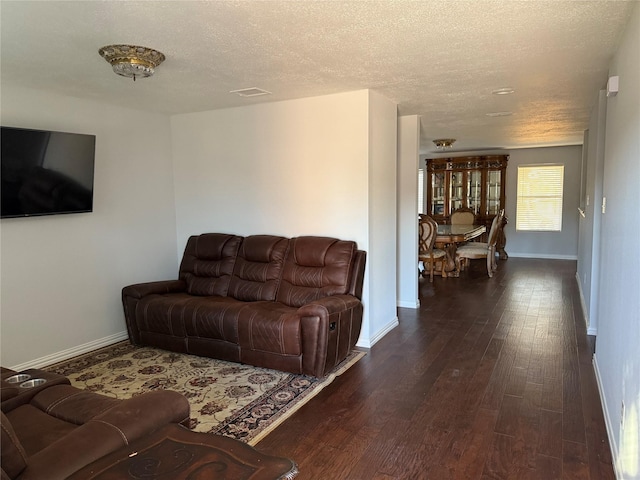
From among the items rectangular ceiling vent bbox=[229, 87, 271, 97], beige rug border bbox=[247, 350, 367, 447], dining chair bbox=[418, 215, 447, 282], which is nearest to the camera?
beige rug border bbox=[247, 350, 367, 447]

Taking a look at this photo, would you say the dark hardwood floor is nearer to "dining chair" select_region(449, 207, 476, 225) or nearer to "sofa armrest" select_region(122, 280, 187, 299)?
"sofa armrest" select_region(122, 280, 187, 299)

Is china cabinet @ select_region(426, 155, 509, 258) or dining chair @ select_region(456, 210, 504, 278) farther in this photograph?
china cabinet @ select_region(426, 155, 509, 258)

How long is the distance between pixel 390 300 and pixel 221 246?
5.89ft

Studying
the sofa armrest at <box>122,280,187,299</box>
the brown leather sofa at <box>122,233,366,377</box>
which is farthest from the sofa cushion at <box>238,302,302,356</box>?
the sofa armrest at <box>122,280,187,299</box>

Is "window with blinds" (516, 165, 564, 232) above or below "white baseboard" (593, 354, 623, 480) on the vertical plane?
above

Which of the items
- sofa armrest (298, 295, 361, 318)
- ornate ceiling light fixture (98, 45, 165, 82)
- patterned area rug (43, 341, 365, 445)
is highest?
ornate ceiling light fixture (98, 45, 165, 82)

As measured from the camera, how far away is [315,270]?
3.77m

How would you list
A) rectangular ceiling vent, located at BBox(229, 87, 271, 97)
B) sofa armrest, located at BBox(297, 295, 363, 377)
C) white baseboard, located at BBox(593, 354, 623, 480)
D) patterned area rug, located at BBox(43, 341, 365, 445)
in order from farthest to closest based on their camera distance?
rectangular ceiling vent, located at BBox(229, 87, 271, 97) < sofa armrest, located at BBox(297, 295, 363, 377) < patterned area rug, located at BBox(43, 341, 365, 445) < white baseboard, located at BBox(593, 354, 623, 480)

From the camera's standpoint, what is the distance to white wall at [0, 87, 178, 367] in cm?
345

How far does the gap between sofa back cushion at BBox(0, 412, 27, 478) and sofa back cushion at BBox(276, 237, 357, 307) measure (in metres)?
2.50

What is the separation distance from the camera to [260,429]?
2523mm

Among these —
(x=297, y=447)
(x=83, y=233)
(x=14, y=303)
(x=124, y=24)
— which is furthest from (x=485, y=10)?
(x=14, y=303)

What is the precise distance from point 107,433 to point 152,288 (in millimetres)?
2667

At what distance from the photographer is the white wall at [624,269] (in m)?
1.83
